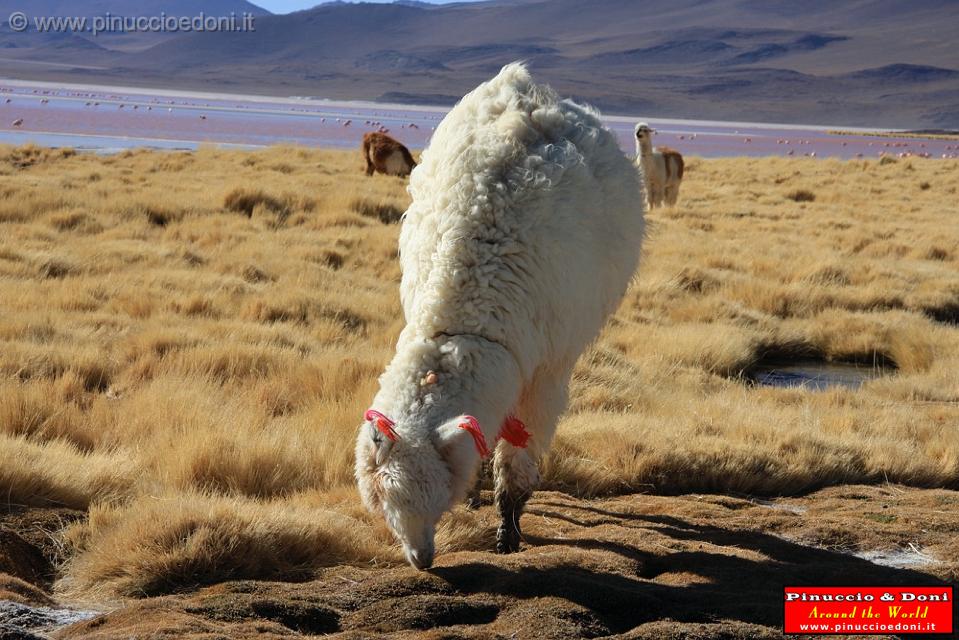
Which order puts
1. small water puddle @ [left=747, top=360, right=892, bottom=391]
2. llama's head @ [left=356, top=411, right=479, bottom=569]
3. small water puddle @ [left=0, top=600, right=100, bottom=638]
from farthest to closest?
small water puddle @ [left=747, top=360, right=892, bottom=391], llama's head @ [left=356, top=411, right=479, bottom=569], small water puddle @ [left=0, top=600, right=100, bottom=638]

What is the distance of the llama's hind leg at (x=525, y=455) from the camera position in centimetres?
441

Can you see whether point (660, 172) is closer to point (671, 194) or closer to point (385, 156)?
point (671, 194)

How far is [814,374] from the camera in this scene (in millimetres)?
8539

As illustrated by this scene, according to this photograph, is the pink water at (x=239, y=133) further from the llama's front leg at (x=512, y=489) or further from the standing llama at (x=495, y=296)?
the llama's front leg at (x=512, y=489)

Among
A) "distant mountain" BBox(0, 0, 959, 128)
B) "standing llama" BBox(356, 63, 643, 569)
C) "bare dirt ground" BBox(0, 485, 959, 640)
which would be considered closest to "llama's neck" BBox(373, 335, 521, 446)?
"standing llama" BBox(356, 63, 643, 569)

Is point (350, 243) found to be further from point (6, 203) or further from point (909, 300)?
point (909, 300)

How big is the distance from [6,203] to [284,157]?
9241 millimetres

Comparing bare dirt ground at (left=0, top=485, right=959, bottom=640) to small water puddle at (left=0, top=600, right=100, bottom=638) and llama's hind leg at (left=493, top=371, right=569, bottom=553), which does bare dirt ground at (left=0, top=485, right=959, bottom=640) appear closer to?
small water puddle at (left=0, top=600, right=100, bottom=638)

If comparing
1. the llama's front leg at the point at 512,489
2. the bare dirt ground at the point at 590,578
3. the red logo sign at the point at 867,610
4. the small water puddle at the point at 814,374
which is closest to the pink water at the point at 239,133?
the small water puddle at the point at 814,374

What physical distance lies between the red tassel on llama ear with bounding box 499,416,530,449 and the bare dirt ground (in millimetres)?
451

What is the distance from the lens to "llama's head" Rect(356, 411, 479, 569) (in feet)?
11.7

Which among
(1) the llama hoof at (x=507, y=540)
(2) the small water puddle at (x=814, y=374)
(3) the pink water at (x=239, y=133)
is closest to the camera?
(1) the llama hoof at (x=507, y=540)

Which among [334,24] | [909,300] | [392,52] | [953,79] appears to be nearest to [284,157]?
[909,300]

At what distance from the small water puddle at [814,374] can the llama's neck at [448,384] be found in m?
4.47
